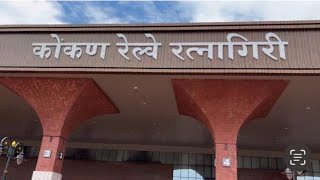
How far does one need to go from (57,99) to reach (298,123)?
12.1m

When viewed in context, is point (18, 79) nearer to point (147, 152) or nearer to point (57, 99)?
point (57, 99)

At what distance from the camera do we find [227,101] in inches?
489

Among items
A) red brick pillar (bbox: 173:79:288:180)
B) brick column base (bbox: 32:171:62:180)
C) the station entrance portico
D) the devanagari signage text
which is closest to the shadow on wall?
the station entrance portico

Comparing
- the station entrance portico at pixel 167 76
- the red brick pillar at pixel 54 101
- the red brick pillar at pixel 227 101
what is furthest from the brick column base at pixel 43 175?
the red brick pillar at pixel 227 101

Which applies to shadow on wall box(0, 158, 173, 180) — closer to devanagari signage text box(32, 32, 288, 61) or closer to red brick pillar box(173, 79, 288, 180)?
red brick pillar box(173, 79, 288, 180)

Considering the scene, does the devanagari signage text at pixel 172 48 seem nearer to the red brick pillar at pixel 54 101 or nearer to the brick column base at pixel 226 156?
the red brick pillar at pixel 54 101

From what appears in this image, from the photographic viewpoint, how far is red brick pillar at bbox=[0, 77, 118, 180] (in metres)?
12.9

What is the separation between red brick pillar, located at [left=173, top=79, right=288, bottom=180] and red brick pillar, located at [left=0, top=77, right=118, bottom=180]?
3.96 m

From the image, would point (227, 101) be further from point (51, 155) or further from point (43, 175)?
point (43, 175)

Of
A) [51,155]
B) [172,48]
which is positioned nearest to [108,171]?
[51,155]

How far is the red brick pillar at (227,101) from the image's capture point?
12.0 metres

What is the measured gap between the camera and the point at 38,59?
12172 millimetres

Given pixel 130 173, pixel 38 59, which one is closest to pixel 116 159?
pixel 130 173

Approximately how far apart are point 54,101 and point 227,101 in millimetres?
6960
